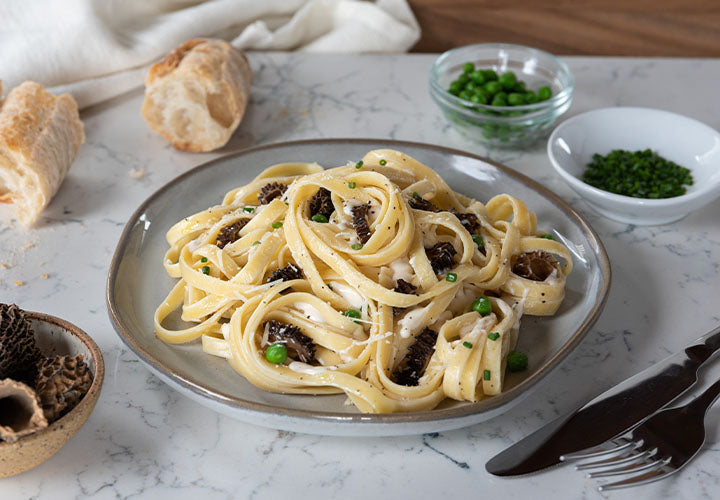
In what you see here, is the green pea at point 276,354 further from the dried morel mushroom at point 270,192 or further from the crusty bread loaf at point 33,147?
the crusty bread loaf at point 33,147

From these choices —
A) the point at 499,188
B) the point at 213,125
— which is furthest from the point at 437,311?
the point at 213,125

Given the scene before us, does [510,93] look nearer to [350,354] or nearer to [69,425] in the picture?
[350,354]

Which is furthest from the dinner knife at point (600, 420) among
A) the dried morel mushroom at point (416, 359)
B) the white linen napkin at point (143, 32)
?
the white linen napkin at point (143, 32)

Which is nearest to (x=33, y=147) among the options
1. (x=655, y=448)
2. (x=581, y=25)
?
(x=655, y=448)

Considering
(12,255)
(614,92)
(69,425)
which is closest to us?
(69,425)

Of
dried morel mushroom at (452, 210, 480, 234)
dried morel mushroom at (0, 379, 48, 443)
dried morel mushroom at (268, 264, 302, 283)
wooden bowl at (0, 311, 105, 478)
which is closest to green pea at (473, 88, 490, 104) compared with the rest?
dried morel mushroom at (452, 210, 480, 234)

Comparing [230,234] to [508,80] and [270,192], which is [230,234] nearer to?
[270,192]
